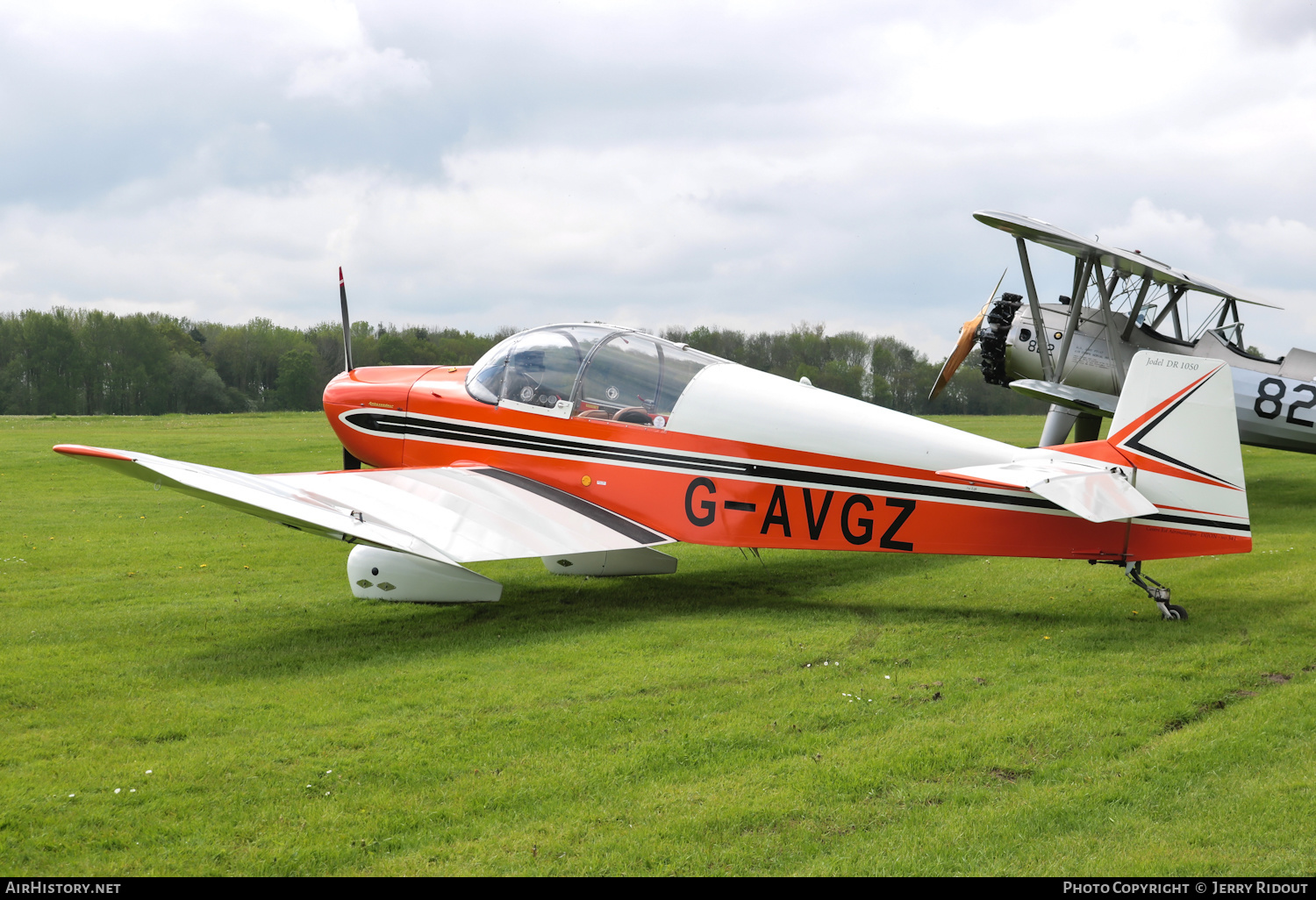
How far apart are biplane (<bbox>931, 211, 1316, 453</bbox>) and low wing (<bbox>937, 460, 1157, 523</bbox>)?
21.9ft

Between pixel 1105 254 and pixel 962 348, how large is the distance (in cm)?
290

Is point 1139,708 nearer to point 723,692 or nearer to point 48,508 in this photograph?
point 723,692

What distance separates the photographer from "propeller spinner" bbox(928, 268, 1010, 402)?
14.3 meters

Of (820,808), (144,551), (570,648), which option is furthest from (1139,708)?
(144,551)

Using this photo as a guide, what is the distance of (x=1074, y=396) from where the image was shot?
13203 mm

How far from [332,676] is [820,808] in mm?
3102

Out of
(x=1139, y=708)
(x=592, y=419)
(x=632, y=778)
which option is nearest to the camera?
(x=632, y=778)

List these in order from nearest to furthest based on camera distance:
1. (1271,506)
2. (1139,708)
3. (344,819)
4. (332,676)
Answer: (344,819) → (1139,708) → (332,676) → (1271,506)

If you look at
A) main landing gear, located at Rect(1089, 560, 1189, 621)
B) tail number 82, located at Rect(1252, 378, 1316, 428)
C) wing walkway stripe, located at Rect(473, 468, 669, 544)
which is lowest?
main landing gear, located at Rect(1089, 560, 1189, 621)

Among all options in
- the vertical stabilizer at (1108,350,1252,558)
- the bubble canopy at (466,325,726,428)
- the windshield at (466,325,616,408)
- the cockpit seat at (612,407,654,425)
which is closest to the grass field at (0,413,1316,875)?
the vertical stabilizer at (1108,350,1252,558)

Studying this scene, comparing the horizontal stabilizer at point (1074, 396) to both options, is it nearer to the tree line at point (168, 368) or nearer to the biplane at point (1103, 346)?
the biplane at point (1103, 346)

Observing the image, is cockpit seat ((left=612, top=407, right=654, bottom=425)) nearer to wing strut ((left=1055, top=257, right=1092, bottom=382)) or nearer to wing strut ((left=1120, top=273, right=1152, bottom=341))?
wing strut ((left=1055, top=257, right=1092, bottom=382))

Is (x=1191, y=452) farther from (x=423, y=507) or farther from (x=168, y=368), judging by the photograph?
(x=168, y=368)

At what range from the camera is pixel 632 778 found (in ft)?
12.6
